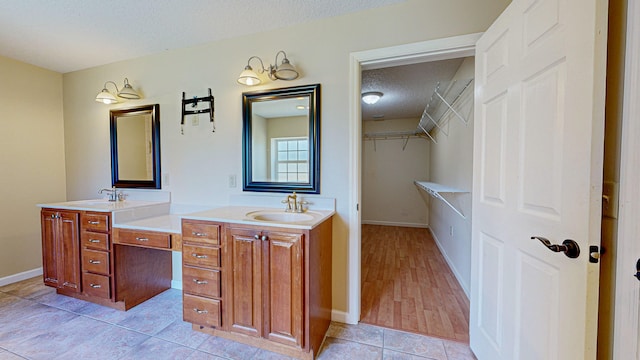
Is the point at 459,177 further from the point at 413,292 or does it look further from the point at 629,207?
the point at 629,207

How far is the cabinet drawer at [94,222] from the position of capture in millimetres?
2043

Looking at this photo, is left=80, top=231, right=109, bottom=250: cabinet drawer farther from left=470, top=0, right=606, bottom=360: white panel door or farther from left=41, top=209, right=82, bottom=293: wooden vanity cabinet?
left=470, top=0, right=606, bottom=360: white panel door

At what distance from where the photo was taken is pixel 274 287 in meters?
1.53

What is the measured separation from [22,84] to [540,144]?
4621 mm

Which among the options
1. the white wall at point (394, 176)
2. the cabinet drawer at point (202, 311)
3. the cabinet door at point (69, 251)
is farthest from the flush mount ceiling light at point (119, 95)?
the white wall at point (394, 176)

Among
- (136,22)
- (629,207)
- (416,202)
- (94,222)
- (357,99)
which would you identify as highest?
(136,22)

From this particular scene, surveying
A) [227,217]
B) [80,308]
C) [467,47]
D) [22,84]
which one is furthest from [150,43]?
[467,47]

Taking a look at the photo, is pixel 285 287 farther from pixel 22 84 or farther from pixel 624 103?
pixel 22 84

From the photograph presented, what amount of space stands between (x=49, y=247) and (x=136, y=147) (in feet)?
3.91

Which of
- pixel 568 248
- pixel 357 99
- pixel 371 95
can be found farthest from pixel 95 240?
pixel 371 95

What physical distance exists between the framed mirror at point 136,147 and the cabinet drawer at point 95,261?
0.74 meters

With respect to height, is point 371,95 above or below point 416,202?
above

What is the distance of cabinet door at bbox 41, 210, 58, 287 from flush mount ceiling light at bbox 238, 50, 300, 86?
2202 millimetres

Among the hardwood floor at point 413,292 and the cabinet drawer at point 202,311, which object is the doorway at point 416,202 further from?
the cabinet drawer at point 202,311
